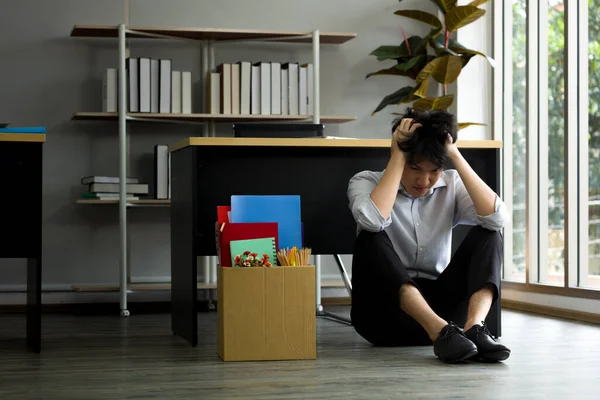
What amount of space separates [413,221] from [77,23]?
2.64m

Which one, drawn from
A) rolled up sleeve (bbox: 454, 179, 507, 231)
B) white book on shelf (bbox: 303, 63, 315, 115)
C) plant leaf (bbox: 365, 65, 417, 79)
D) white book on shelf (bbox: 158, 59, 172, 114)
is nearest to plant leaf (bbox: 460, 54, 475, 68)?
plant leaf (bbox: 365, 65, 417, 79)

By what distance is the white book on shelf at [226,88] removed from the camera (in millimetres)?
4727

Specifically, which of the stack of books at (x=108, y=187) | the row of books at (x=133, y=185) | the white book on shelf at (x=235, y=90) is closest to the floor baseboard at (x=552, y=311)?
the white book on shelf at (x=235, y=90)

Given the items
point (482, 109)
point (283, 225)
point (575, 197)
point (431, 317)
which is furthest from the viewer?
point (482, 109)

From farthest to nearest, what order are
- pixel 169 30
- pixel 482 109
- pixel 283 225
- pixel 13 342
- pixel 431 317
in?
1. pixel 482 109
2. pixel 169 30
3. pixel 13 342
4. pixel 283 225
5. pixel 431 317

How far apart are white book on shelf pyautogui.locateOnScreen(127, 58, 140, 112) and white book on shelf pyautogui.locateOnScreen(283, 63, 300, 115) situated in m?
0.80

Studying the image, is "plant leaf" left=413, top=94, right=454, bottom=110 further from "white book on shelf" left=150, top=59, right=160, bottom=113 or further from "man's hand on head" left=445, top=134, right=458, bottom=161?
"man's hand on head" left=445, top=134, right=458, bottom=161

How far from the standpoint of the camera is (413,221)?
307cm

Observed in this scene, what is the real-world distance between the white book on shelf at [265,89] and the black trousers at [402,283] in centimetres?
194

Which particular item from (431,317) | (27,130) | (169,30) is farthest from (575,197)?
(27,130)

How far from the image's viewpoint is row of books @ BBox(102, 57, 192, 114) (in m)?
4.62

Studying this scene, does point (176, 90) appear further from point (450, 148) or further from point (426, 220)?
point (450, 148)

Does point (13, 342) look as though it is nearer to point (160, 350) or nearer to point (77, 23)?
point (160, 350)

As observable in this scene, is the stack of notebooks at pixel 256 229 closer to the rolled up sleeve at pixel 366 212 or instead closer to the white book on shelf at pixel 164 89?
the rolled up sleeve at pixel 366 212
